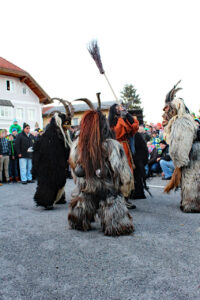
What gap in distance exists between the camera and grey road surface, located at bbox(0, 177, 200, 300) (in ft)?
7.75

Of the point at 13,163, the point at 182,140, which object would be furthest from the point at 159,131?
the point at 182,140

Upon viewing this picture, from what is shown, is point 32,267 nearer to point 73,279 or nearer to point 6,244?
point 73,279

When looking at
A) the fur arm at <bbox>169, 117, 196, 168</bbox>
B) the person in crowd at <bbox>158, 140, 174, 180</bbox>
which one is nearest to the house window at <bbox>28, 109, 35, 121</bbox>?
the person in crowd at <bbox>158, 140, 174, 180</bbox>

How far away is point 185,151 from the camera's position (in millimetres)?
5000

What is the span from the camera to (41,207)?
243 inches

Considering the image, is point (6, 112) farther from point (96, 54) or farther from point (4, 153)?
point (96, 54)

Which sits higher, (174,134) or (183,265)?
(174,134)

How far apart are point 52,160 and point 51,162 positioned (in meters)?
0.04

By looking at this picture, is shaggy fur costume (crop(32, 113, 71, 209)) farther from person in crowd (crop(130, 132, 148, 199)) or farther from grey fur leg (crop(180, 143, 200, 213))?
grey fur leg (crop(180, 143, 200, 213))

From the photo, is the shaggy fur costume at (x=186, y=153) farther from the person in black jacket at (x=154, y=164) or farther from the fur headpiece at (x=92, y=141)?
the person in black jacket at (x=154, y=164)

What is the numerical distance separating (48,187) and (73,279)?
10.8 ft

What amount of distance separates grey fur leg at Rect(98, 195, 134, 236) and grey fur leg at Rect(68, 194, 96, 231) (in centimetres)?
16

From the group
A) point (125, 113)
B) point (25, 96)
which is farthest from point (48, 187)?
point (25, 96)

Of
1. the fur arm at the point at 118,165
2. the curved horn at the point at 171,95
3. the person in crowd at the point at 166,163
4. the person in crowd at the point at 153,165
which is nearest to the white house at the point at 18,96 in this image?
the person in crowd at the point at 153,165
